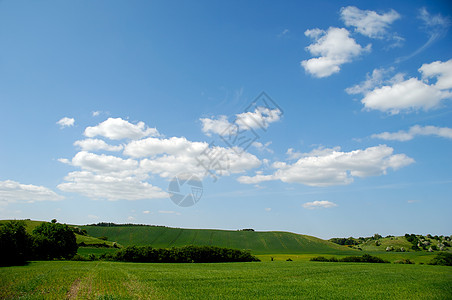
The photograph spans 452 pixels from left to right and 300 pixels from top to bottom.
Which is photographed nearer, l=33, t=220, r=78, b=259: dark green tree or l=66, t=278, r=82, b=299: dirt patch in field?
l=66, t=278, r=82, b=299: dirt patch in field

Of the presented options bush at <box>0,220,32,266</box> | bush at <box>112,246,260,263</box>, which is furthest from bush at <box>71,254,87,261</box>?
bush at <box>0,220,32,266</box>

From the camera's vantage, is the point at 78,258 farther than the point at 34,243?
Yes

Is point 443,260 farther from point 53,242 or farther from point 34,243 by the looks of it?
point 34,243

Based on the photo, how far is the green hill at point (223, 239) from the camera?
12300 cm

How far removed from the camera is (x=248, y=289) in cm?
3002

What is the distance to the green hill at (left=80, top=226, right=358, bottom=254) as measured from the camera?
404ft

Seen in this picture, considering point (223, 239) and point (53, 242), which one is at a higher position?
point (53, 242)

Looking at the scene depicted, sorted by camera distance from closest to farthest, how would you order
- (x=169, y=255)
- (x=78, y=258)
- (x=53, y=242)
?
(x=53, y=242) → (x=78, y=258) → (x=169, y=255)

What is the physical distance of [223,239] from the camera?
13562cm

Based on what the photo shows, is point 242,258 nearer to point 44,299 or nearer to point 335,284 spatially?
point 335,284

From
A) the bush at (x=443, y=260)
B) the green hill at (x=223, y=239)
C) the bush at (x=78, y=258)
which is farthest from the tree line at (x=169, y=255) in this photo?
the bush at (x=443, y=260)

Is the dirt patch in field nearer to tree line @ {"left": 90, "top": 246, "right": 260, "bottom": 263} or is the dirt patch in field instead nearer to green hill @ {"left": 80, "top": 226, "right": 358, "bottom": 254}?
tree line @ {"left": 90, "top": 246, "right": 260, "bottom": 263}

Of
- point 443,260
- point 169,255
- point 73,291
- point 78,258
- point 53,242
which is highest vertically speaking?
point 73,291

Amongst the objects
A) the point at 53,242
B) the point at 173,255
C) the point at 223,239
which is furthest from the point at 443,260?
the point at 53,242
